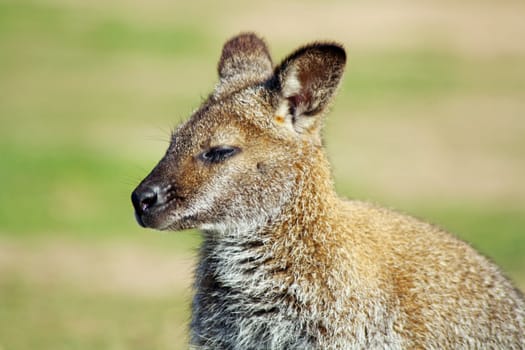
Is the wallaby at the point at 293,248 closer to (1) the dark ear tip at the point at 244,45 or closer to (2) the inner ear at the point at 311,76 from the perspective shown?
(2) the inner ear at the point at 311,76

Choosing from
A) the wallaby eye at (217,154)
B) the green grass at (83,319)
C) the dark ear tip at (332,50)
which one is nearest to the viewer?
the dark ear tip at (332,50)

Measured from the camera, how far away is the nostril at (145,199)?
23.1 ft

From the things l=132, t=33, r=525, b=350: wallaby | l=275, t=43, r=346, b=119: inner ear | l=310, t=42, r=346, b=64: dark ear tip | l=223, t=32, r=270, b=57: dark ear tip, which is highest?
l=223, t=32, r=270, b=57: dark ear tip

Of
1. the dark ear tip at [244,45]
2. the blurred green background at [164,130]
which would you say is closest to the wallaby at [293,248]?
the blurred green background at [164,130]

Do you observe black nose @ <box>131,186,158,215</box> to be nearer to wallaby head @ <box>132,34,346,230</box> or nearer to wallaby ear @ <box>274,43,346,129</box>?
wallaby head @ <box>132,34,346,230</box>

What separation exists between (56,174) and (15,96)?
23.6 feet

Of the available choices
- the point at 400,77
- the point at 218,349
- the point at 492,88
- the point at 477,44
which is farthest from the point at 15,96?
the point at 218,349

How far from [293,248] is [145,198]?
3.32ft

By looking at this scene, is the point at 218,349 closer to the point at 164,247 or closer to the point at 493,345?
the point at 493,345

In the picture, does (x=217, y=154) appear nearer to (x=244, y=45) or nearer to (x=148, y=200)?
(x=148, y=200)

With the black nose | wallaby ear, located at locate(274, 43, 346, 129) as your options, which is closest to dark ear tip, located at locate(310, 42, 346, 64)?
wallaby ear, located at locate(274, 43, 346, 129)

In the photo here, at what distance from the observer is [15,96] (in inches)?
1003

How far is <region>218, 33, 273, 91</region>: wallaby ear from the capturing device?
7.93 m

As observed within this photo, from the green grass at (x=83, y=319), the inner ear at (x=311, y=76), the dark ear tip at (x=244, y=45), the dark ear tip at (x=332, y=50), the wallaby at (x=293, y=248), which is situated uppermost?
the dark ear tip at (x=244, y=45)
